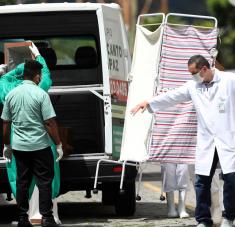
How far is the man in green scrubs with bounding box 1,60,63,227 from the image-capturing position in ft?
34.1

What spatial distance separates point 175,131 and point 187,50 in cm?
97

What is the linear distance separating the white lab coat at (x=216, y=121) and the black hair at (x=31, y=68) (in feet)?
5.22

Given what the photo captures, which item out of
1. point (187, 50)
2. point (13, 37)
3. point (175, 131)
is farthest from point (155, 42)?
point (13, 37)

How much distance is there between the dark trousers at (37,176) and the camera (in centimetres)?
1045

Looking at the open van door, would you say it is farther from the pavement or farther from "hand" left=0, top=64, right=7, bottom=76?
"hand" left=0, top=64, right=7, bottom=76

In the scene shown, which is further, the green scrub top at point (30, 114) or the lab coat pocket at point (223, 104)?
the green scrub top at point (30, 114)

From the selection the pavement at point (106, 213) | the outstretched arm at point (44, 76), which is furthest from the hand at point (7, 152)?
the pavement at point (106, 213)

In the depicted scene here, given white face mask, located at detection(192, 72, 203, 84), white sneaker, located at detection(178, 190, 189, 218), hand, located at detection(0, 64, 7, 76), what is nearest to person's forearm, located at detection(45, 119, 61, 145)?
hand, located at detection(0, 64, 7, 76)

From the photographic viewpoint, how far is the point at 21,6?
→ 11.6m

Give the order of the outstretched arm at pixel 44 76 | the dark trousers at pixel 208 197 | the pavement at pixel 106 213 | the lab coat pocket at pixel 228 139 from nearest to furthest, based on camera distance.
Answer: the lab coat pocket at pixel 228 139
the dark trousers at pixel 208 197
the outstretched arm at pixel 44 76
the pavement at pixel 106 213

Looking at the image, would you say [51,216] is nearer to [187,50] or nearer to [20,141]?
[20,141]

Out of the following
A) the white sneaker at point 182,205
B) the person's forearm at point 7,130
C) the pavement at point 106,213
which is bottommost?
the pavement at point 106,213

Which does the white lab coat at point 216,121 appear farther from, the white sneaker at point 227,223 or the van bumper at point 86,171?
the van bumper at point 86,171

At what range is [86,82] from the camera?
1262 centimetres
